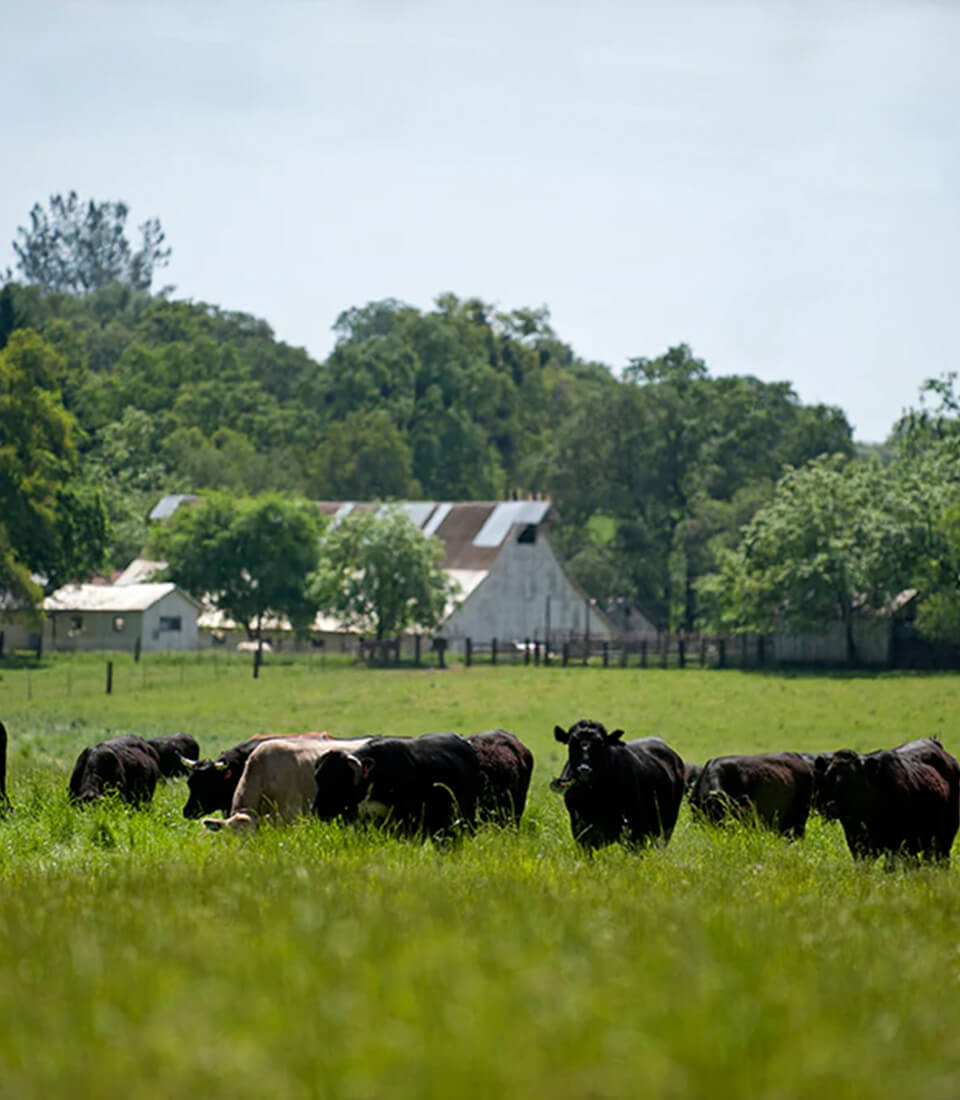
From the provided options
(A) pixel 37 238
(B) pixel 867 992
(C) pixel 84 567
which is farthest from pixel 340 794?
(A) pixel 37 238

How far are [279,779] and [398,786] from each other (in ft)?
5.22

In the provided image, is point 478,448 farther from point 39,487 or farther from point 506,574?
point 39,487

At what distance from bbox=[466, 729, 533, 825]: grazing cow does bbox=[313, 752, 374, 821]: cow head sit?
1.55m

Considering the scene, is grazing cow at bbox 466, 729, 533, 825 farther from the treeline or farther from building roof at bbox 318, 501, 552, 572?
building roof at bbox 318, 501, 552, 572

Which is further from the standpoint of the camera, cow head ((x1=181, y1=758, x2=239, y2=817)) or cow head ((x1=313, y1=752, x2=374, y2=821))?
cow head ((x1=181, y1=758, x2=239, y2=817))

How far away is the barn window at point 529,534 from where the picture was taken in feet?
281

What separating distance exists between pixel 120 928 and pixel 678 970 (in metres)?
2.42

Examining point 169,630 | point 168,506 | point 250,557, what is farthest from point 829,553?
point 168,506

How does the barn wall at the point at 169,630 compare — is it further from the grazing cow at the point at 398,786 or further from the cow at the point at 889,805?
the cow at the point at 889,805

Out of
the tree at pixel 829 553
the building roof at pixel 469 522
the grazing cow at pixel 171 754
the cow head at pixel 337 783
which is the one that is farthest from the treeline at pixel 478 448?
the cow head at pixel 337 783

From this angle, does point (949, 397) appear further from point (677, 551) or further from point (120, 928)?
point (120, 928)

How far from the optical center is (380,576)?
75688 mm

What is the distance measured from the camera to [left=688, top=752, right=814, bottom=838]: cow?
15875 millimetres

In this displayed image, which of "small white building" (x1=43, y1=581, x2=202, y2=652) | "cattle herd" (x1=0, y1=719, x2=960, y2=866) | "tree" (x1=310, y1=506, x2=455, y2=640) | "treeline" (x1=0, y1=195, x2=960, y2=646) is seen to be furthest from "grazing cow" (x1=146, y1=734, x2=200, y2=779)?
"small white building" (x1=43, y1=581, x2=202, y2=652)
